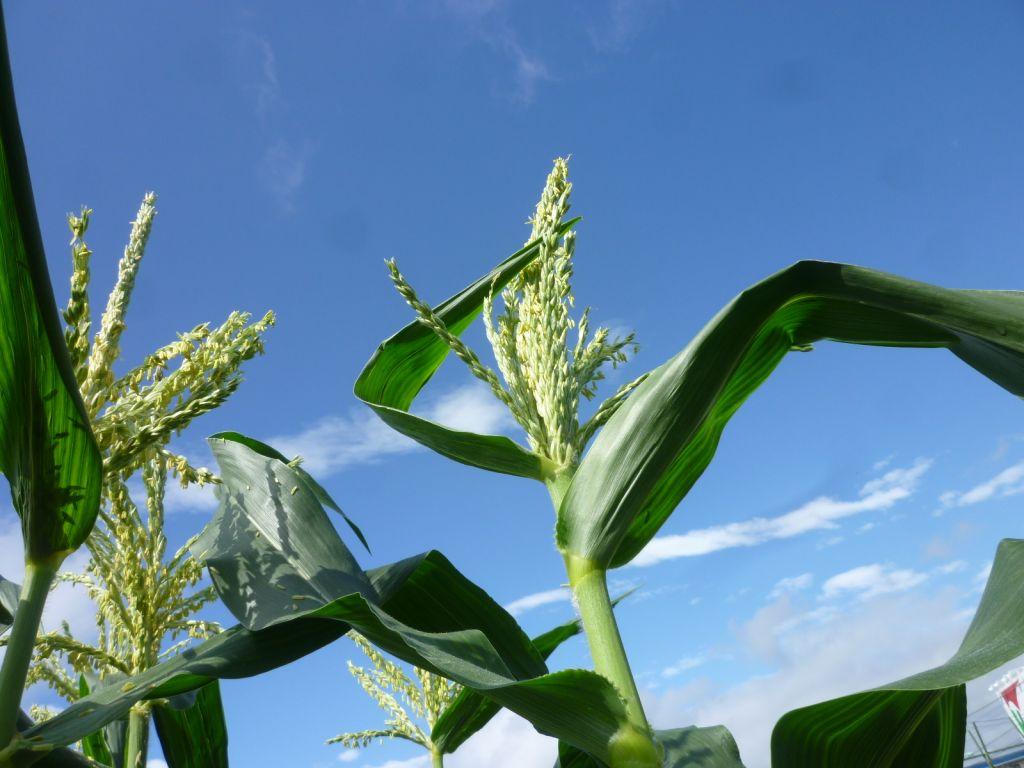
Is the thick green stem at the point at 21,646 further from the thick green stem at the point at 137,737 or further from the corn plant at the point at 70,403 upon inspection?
the thick green stem at the point at 137,737

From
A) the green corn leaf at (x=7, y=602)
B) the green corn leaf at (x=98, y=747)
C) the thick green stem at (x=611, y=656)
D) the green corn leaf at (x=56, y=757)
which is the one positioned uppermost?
the green corn leaf at (x=7, y=602)

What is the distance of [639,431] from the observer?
141 centimetres

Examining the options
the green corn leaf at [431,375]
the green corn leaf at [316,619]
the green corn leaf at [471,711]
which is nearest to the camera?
the green corn leaf at [316,619]

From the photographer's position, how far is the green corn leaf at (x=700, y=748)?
1.41 meters

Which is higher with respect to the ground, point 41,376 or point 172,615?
point 41,376

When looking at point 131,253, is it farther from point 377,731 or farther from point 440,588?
point 377,731

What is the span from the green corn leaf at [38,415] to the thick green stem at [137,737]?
0.58m

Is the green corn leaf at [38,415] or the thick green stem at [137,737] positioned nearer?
the green corn leaf at [38,415]

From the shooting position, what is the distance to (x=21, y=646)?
0.97 m

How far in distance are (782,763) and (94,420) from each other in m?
1.37

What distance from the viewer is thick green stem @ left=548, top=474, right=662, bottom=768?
1229mm

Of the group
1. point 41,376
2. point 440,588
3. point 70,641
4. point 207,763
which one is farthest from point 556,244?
point 207,763

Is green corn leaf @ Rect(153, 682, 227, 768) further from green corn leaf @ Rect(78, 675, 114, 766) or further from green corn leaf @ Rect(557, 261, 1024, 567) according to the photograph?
green corn leaf @ Rect(557, 261, 1024, 567)

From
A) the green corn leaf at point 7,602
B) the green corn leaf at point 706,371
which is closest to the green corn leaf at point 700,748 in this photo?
the green corn leaf at point 706,371
